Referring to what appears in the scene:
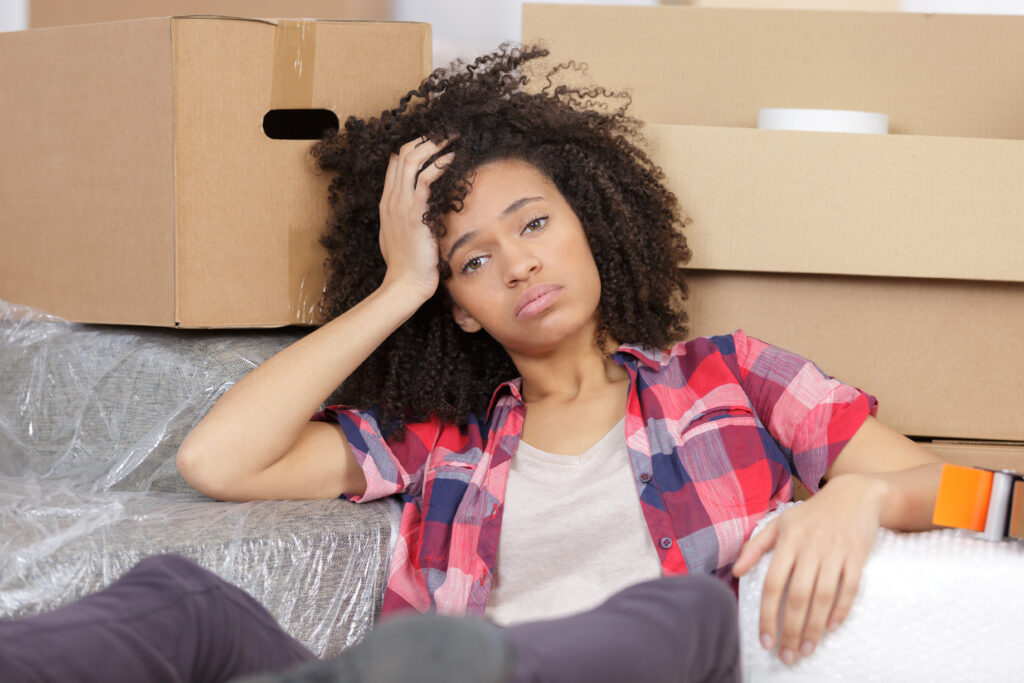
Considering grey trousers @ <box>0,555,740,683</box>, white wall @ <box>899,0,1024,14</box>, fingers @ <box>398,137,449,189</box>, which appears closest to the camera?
grey trousers @ <box>0,555,740,683</box>

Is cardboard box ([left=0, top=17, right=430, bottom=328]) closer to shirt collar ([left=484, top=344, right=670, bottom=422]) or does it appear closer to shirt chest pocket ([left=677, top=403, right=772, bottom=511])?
shirt collar ([left=484, top=344, right=670, bottom=422])

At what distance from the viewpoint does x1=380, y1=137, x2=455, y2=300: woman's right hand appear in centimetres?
99

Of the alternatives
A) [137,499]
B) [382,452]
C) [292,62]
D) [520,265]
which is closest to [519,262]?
[520,265]

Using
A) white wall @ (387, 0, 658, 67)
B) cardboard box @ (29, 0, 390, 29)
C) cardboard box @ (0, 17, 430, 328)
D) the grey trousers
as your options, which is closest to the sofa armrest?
the grey trousers

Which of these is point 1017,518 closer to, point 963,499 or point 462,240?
point 963,499

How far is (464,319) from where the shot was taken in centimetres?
106

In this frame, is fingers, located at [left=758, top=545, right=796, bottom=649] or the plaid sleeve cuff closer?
fingers, located at [left=758, top=545, right=796, bottom=649]

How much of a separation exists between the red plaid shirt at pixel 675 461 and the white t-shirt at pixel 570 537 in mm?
19

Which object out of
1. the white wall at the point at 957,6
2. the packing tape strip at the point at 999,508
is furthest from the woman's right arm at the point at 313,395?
the white wall at the point at 957,6

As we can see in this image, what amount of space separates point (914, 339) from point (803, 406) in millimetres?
258

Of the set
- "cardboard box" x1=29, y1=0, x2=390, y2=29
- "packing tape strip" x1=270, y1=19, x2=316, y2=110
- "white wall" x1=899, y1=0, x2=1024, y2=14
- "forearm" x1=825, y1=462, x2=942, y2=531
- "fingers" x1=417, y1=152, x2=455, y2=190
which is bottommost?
"forearm" x1=825, y1=462, x2=942, y2=531

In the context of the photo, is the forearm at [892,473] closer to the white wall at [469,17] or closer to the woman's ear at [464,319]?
the woman's ear at [464,319]

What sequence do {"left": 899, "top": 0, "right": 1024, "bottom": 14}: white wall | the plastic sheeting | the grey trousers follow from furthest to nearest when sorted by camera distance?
1. {"left": 899, "top": 0, "right": 1024, "bottom": 14}: white wall
2. the plastic sheeting
3. the grey trousers

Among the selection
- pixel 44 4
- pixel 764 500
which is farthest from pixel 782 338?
pixel 44 4
